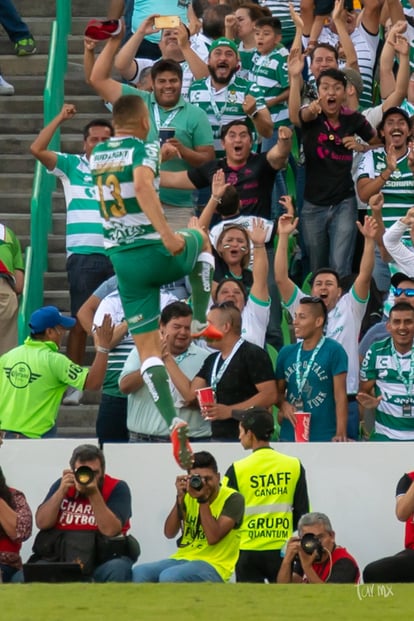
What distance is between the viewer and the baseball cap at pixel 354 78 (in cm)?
1495

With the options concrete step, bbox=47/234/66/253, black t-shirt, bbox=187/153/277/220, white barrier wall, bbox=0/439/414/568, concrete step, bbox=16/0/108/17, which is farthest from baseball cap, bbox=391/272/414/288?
concrete step, bbox=16/0/108/17

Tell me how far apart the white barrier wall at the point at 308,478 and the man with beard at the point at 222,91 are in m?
4.29

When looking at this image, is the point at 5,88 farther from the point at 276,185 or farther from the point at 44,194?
the point at 276,185

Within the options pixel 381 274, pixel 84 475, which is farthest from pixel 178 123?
pixel 84 475

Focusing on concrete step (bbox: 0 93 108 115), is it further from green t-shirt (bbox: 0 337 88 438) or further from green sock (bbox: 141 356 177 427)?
green sock (bbox: 141 356 177 427)

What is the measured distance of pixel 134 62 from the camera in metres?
16.1

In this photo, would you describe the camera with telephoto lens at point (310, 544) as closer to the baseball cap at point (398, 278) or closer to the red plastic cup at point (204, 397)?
the red plastic cup at point (204, 397)

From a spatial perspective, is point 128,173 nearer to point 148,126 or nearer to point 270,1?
point 148,126

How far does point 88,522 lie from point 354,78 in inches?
224

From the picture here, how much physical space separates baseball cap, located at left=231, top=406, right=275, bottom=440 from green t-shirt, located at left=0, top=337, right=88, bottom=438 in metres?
1.67

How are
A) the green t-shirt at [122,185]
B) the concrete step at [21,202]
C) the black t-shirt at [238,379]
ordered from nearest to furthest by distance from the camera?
the green t-shirt at [122,185], the black t-shirt at [238,379], the concrete step at [21,202]

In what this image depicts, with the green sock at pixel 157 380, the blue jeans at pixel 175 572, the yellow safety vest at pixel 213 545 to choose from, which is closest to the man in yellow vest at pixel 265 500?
the yellow safety vest at pixel 213 545

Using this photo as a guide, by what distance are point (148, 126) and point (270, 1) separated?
24.2 feet
